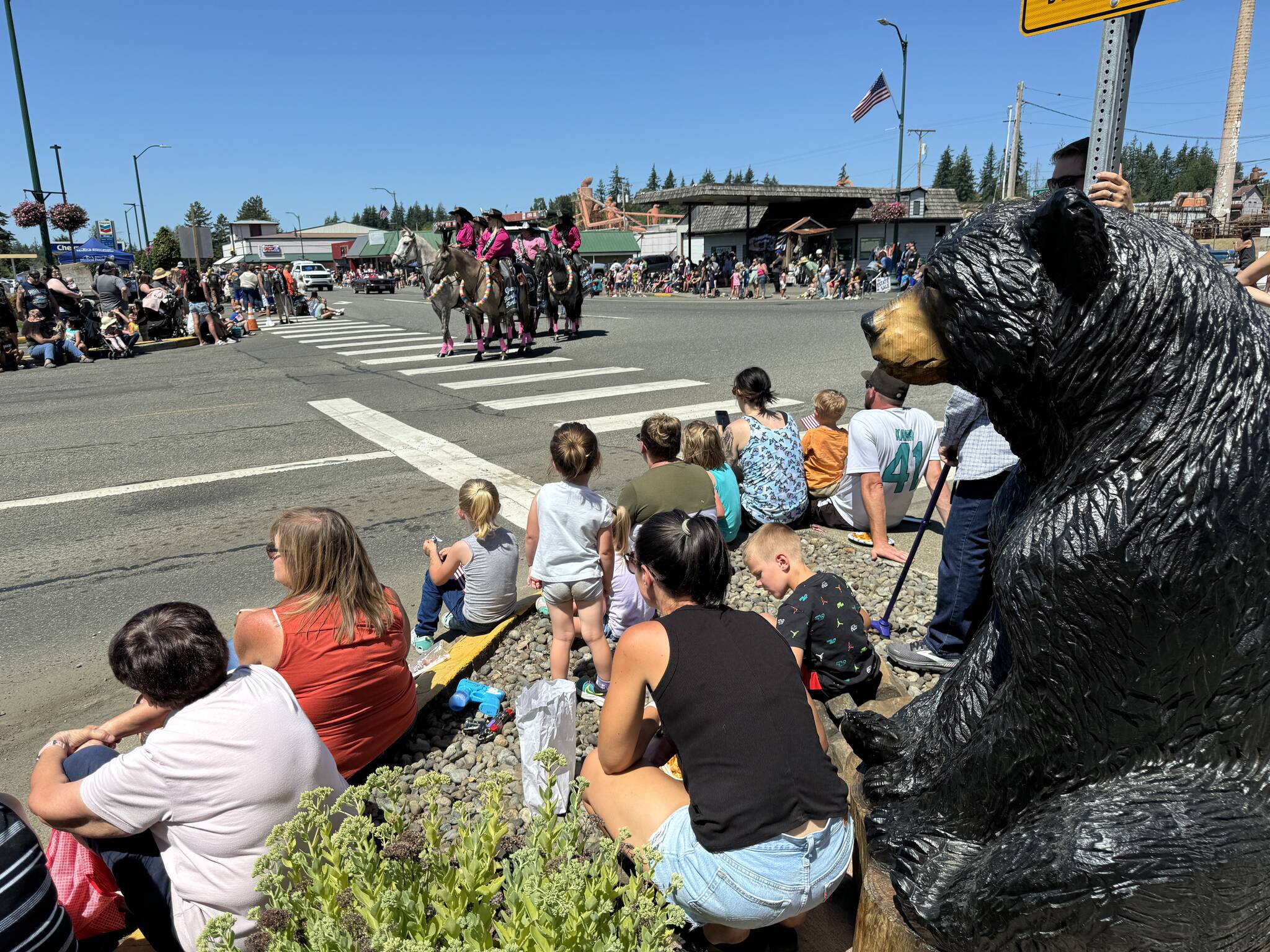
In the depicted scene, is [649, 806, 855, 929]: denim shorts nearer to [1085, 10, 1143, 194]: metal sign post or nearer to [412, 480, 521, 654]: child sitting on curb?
[1085, 10, 1143, 194]: metal sign post

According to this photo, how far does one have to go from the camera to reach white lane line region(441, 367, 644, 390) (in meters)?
11.8

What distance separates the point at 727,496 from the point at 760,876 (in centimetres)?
314

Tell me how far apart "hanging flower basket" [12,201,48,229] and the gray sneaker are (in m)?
21.5

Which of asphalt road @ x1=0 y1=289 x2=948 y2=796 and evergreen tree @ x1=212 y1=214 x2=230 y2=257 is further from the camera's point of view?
evergreen tree @ x1=212 y1=214 x2=230 y2=257

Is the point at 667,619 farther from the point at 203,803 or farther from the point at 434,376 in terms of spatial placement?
the point at 434,376

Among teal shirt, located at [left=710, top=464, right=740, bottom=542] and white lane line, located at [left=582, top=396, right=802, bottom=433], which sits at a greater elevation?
teal shirt, located at [left=710, top=464, right=740, bottom=542]

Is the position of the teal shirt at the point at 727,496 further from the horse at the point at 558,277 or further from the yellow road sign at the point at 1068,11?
the horse at the point at 558,277

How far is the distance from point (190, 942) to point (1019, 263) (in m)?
2.66

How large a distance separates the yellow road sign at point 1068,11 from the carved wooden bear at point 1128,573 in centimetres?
122

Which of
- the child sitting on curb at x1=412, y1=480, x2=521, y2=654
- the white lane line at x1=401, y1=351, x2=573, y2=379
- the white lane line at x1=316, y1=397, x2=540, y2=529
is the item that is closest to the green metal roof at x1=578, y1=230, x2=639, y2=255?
the white lane line at x1=401, y1=351, x2=573, y2=379

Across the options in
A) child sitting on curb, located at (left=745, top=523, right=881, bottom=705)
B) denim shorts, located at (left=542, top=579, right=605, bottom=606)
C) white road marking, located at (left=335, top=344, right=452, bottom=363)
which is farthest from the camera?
white road marking, located at (left=335, top=344, right=452, bottom=363)

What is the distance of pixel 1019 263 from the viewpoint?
151 centimetres

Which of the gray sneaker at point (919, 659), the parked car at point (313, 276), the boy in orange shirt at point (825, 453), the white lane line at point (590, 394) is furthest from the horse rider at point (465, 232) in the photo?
the parked car at point (313, 276)

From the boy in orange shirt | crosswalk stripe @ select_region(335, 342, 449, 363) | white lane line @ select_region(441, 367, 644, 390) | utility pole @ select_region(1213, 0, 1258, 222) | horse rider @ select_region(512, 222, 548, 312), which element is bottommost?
white lane line @ select_region(441, 367, 644, 390)
